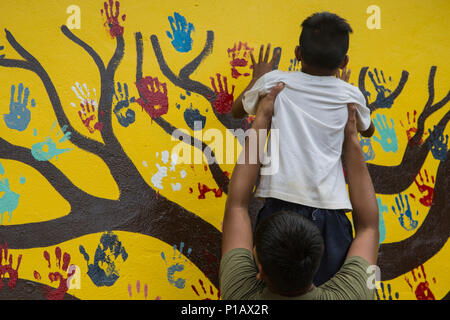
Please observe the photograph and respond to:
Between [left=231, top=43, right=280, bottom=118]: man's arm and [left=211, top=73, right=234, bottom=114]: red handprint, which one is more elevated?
[left=231, top=43, right=280, bottom=118]: man's arm

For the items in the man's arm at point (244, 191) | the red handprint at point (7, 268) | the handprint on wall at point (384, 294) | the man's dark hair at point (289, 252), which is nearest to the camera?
the man's dark hair at point (289, 252)

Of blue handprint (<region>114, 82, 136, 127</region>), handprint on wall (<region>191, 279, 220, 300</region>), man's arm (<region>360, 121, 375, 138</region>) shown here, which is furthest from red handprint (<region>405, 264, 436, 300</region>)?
blue handprint (<region>114, 82, 136, 127</region>)

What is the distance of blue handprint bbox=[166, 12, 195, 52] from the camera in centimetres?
241

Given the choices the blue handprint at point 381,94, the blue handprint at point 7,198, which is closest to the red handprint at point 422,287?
the blue handprint at point 381,94

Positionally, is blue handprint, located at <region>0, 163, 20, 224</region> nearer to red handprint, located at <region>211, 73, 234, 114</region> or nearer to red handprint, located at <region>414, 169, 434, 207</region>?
red handprint, located at <region>211, 73, 234, 114</region>

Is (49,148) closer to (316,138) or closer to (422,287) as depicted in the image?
(316,138)

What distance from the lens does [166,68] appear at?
7.84 feet

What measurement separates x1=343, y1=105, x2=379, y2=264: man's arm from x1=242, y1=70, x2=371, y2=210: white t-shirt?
0.05m

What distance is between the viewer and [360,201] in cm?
190

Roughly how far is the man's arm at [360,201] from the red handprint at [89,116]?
1.19 meters

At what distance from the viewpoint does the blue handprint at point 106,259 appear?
222 cm

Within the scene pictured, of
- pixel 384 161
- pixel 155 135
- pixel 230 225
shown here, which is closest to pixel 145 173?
pixel 155 135

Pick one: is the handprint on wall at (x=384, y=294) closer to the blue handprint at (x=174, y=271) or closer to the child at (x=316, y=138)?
the child at (x=316, y=138)

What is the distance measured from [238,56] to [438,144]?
1171 millimetres
